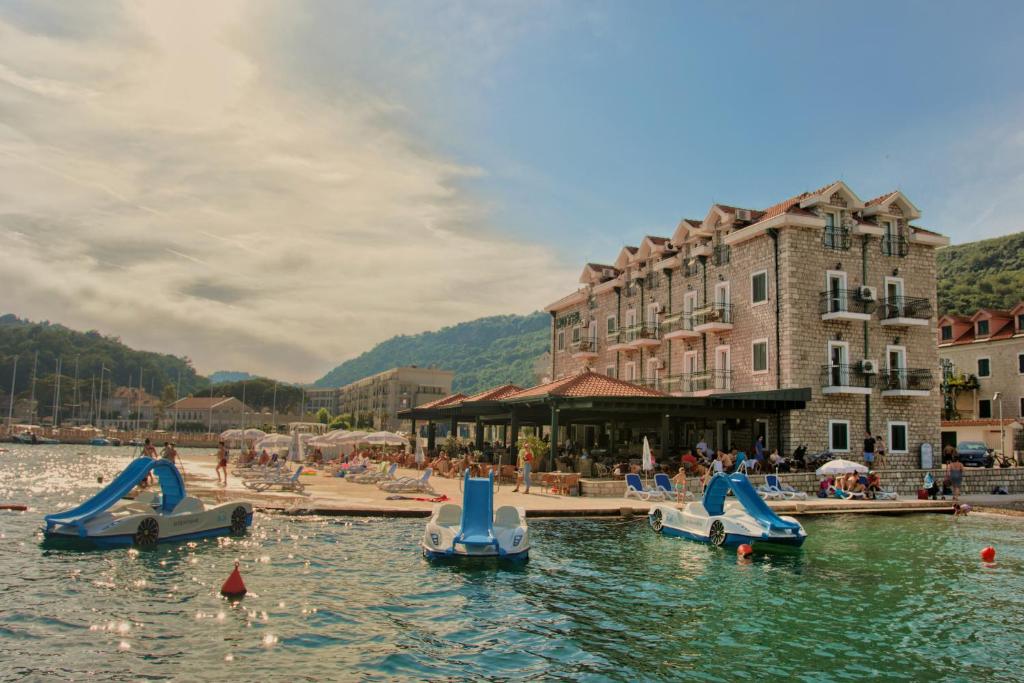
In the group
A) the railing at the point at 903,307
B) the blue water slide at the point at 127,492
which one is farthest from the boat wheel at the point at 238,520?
the railing at the point at 903,307

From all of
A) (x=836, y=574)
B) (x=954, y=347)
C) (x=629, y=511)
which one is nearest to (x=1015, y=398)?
(x=954, y=347)

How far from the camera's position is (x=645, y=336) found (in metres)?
42.8

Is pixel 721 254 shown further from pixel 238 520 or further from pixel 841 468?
pixel 238 520

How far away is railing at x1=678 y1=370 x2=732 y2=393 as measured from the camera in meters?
36.8

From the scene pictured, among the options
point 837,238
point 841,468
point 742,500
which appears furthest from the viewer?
point 837,238

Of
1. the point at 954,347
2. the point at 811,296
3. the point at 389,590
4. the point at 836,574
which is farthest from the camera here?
the point at 954,347

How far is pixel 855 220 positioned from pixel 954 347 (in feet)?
65.1

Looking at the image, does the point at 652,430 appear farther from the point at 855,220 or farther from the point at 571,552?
the point at 571,552

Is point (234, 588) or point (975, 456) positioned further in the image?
point (975, 456)

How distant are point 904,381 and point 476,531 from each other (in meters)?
26.8

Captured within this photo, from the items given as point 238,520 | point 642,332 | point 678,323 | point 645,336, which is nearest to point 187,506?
point 238,520

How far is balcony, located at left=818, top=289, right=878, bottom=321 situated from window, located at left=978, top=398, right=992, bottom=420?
1839 cm

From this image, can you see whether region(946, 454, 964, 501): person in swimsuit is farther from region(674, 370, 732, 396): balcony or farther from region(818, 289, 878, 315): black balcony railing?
region(674, 370, 732, 396): balcony

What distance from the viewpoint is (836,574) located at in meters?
15.3
